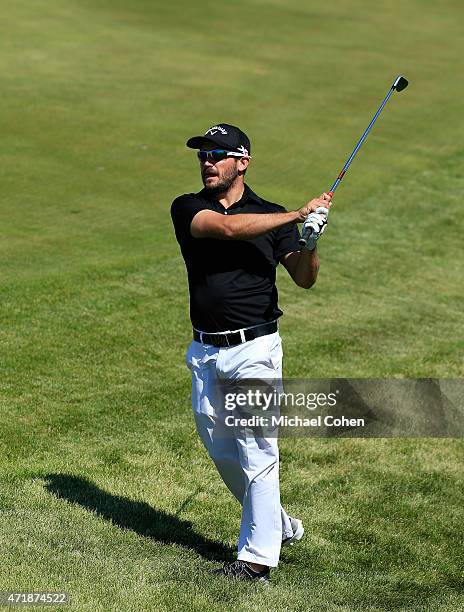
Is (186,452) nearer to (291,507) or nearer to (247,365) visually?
(291,507)

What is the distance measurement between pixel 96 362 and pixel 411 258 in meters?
6.13

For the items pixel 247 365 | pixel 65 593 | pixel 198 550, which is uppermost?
pixel 247 365

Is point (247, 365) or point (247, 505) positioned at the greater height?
point (247, 365)

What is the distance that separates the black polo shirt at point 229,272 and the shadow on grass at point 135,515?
1.48 meters

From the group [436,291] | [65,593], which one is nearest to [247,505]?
[65,593]

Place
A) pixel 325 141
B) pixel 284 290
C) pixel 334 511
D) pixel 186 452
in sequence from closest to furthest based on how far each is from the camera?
pixel 334 511 → pixel 186 452 → pixel 284 290 → pixel 325 141

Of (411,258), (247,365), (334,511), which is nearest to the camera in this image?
(247,365)

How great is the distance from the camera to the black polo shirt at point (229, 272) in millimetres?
6496

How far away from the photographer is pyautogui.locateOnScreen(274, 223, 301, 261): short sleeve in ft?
21.7

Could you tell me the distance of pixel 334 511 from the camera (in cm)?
805

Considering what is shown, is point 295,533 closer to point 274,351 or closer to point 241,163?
point 274,351

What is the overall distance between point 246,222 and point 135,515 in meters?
2.33

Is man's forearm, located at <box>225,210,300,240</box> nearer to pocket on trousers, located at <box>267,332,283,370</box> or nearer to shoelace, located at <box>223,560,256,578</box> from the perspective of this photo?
pocket on trousers, located at <box>267,332,283,370</box>

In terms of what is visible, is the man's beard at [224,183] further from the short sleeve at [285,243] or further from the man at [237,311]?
the short sleeve at [285,243]
